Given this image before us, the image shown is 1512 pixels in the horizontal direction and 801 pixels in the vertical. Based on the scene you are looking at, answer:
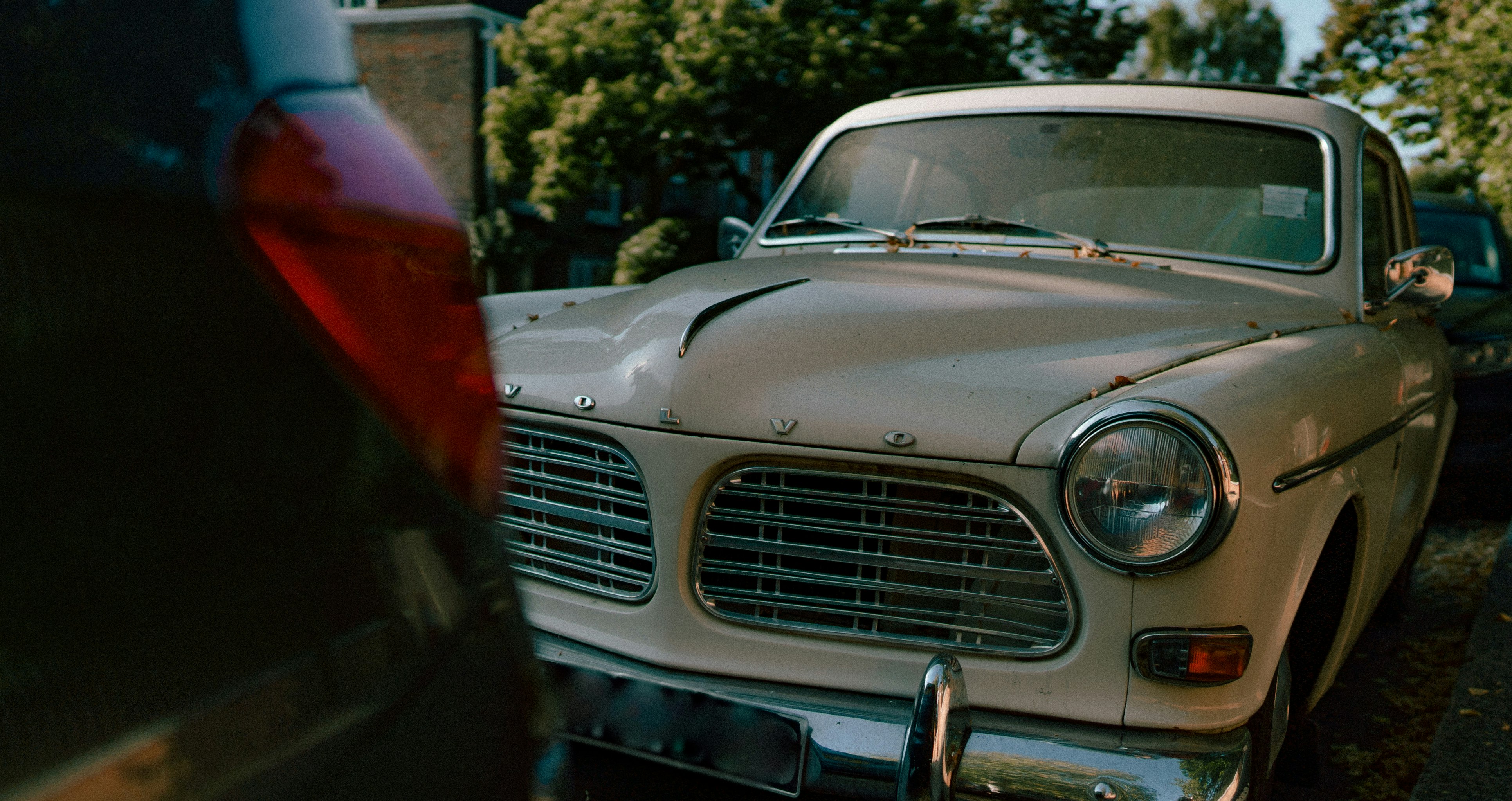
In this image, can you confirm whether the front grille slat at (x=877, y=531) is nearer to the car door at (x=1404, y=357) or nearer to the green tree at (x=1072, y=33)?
the car door at (x=1404, y=357)

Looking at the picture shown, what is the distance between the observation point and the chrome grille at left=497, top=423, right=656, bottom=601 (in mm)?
2434

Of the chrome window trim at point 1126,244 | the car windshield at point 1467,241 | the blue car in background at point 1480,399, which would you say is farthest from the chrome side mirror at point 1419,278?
the car windshield at point 1467,241

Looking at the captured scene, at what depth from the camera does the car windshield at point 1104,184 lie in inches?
134

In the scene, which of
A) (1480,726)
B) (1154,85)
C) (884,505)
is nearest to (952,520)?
(884,505)

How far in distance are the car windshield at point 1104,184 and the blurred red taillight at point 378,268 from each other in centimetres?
253

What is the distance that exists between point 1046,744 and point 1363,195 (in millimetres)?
2246

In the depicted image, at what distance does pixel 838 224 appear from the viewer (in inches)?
148

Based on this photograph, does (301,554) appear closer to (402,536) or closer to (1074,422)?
(402,536)

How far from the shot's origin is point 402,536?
1014 millimetres

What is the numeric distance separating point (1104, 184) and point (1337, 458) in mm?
1349

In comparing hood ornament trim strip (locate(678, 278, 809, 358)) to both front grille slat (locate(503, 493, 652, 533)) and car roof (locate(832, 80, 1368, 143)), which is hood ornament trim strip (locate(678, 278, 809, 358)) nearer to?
front grille slat (locate(503, 493, 652, 533))

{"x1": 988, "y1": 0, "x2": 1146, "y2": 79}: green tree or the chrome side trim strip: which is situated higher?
{"x1": 988, "y1": 0, "x2": 1146, "y2": 79}: green tree

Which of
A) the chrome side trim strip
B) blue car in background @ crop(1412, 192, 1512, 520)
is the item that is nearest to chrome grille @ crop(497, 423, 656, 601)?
the chrome side trim strip

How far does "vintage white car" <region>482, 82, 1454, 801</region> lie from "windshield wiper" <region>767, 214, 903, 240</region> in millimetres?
489
